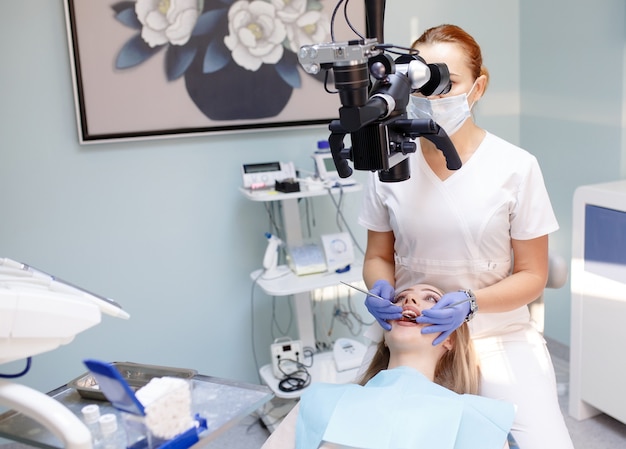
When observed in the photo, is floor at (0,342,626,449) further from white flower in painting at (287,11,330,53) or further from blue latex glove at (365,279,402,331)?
white flower in painting at (287,11,330,53)

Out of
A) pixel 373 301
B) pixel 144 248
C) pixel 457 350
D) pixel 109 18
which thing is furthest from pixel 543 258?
pixel 109 18

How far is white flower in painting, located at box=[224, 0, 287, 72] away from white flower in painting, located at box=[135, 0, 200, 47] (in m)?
0.14

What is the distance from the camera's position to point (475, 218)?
155 cm

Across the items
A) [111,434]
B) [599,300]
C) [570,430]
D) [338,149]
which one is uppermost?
[338,149]

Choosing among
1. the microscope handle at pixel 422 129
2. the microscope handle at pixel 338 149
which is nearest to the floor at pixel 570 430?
the microscope handle at pixel 338 149

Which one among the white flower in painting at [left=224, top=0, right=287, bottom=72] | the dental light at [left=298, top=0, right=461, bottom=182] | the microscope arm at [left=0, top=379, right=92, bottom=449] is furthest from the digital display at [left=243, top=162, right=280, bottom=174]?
the microscope arm at [left=0, top=379, right=92, bottom=449]

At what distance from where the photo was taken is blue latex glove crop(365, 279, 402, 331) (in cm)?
150

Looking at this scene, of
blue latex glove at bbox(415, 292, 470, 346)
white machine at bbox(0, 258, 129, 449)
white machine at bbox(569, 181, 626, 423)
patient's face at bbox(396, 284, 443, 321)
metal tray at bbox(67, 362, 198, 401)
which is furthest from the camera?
white machine at bbox(569, 181, 626, 423)

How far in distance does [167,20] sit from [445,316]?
59.1 inches

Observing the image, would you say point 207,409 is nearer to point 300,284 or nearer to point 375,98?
point 375,98

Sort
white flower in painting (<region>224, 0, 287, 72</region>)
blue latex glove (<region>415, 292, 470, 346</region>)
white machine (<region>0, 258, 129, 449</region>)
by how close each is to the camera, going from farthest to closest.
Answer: white flower in painting (<region>224, 0, 287, 72</region>) < blue latex glove (<region>415, 292, 470, 346</region>) < white machine (<region>0, 258, 129, 449</region>)

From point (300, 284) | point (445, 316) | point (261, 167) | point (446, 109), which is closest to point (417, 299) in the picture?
point (445, 316)

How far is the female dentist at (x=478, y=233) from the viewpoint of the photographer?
149 cm

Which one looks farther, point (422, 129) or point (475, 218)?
point (475, 218)
